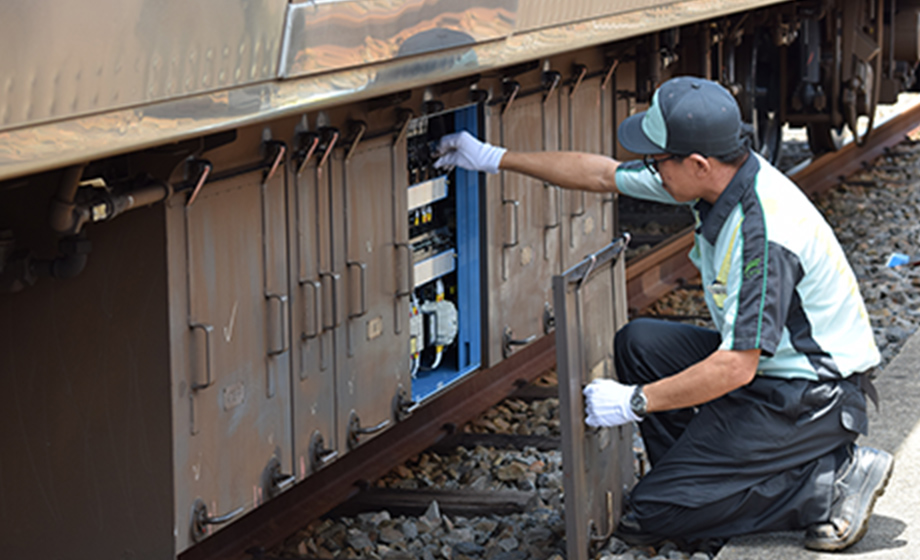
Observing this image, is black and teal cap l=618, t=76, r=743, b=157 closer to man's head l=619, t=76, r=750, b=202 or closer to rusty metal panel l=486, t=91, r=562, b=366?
man's head l=619, t=76, r=750, b=202

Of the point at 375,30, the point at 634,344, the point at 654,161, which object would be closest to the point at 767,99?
the point at 634,344

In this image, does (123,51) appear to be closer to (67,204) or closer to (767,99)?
(67,204)

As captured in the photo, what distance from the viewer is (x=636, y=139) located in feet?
13.4

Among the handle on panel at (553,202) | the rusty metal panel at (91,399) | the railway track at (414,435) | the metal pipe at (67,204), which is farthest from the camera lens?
the handle on panel at (553,202)

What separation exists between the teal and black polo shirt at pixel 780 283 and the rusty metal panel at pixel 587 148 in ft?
6.12

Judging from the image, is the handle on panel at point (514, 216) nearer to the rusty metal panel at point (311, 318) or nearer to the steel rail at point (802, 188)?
the rusty metal panel at point (311, 318)

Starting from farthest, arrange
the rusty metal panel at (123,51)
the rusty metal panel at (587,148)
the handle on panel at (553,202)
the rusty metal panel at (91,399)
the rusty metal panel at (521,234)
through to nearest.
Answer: the rusty metal panel at (587,148) → the handle on panel at (553,202) → the rusty metal panel at (521,234) → the rusty metal panel at (91,399) → the rusty metal panel at (123,51)

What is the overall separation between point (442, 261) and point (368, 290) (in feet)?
2.53

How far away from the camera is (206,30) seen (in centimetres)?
268

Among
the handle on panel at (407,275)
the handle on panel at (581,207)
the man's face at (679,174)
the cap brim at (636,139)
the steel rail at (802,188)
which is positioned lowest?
the steel rail at (802,188)

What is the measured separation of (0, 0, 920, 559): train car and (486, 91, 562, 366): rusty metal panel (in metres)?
0.04

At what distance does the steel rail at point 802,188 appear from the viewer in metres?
7.98

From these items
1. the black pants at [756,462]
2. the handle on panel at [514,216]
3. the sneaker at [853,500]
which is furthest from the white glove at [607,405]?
the handle on panel at [514,216]

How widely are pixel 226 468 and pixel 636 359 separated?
1468 mm
